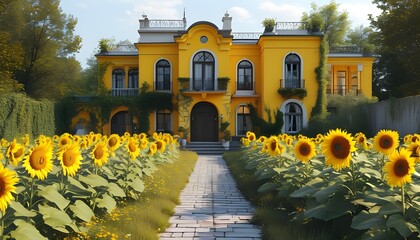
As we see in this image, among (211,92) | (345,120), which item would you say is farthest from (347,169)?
(211,92)

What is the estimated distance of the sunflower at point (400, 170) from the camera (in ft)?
11.0

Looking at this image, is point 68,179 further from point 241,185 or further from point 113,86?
point 113,86

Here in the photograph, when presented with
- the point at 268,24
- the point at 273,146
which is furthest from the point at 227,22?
the point at 273,146

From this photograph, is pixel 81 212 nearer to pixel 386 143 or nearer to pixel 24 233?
pixel 24 233

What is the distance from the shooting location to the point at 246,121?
2934 centimetres

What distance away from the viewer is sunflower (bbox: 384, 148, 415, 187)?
3355 mm

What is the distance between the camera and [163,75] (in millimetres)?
29406

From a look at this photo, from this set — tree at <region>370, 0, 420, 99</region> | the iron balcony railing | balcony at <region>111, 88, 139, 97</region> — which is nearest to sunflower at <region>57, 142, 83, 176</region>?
the iron balcony railing

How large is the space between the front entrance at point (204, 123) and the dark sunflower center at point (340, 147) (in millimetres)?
24291

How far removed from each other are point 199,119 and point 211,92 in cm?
221

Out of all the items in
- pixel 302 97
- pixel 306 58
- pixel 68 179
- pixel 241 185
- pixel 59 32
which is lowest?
pixel 241 185

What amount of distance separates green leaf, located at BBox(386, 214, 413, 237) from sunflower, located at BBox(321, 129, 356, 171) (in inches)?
33.4

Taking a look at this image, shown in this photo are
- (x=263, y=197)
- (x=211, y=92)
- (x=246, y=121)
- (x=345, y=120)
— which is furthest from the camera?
(x=246, y=121)

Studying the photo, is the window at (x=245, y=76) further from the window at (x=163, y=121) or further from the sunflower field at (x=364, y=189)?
the sunflower field at (x=364, y=189)
